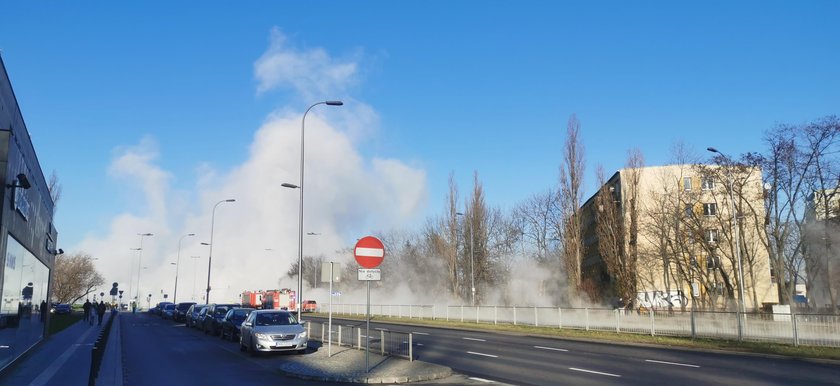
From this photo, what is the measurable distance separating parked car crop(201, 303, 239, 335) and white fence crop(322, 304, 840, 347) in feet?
55.9

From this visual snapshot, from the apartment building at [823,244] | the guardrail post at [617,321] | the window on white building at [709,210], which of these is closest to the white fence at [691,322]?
the guardrail post at [617,321]

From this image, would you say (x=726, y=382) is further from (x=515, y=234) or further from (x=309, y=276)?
(x=309, y=276)

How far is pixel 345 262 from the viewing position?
87875mm

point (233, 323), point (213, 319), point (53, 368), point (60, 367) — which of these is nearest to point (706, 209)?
point (213, 319)

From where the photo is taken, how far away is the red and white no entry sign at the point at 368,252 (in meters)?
13.0

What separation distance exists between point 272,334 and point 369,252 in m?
6.80

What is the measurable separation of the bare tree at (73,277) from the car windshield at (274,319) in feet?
282

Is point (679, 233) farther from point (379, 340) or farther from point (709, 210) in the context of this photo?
point (379, 340)

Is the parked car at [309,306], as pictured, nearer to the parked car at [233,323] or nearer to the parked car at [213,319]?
the parked car at [213,319]

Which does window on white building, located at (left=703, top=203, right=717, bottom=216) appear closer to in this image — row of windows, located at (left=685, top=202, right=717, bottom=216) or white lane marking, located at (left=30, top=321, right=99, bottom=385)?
row of windows, located at (left=685, top=202, right=717, bottom=216)

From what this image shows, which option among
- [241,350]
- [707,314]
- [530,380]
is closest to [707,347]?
[707,314]

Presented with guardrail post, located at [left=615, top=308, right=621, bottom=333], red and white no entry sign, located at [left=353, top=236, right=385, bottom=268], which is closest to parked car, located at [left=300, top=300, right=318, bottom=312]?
guardrail post, located at [left=615, top=308, right=621, bottom=333]

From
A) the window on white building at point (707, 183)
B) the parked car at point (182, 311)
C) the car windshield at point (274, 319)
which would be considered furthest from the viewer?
the parked car at point (182, 311)

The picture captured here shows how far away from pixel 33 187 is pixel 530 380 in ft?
54.2
